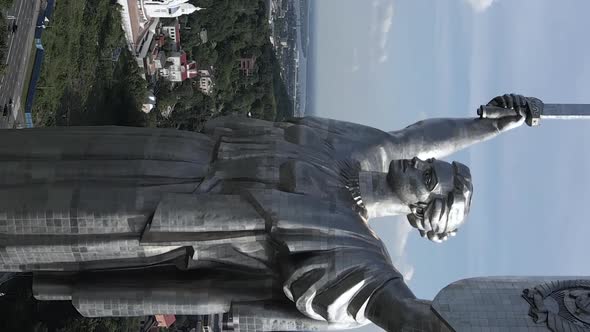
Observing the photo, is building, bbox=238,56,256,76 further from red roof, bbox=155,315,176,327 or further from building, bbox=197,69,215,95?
red roof, bbox=155,315,176,327

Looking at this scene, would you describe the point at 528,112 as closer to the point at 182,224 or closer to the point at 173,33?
the point at 182,224

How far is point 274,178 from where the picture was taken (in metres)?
7.88

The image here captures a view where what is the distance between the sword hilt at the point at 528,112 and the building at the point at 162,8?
50219mm

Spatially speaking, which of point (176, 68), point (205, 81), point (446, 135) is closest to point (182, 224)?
point (446, 135)

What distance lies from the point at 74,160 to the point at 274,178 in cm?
288

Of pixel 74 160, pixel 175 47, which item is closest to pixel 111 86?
pixel 175 47

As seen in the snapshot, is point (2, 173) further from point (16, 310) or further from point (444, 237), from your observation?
point (16, 310)

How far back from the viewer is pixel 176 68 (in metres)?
62.9

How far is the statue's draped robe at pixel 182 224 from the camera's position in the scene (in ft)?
24.0

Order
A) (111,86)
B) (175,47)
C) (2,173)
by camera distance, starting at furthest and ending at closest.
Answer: (175,47) → (111,86) → (2,173)

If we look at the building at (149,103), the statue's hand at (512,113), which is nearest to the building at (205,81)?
the building at (149,103)

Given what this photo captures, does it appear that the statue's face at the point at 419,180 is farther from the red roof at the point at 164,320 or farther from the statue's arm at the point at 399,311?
the red roof at the point at 164,320

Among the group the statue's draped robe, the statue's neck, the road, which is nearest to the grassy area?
the road

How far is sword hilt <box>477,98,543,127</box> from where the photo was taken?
910cm
